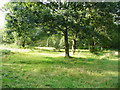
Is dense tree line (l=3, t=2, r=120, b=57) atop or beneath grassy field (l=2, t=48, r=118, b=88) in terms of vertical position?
atop

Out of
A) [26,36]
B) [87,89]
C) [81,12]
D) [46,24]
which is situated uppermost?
[81,12]

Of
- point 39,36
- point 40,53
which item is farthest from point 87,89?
point 40,53

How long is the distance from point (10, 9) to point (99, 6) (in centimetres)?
239

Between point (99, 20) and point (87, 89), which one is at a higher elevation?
point (99, 20)

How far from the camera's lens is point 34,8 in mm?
3799

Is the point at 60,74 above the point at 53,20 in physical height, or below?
below

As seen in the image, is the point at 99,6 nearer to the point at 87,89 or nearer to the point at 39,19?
the point at 39,19

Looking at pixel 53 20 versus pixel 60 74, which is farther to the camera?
pixel 53 20

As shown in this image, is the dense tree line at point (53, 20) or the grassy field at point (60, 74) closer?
the grassy field at point (60, 74)

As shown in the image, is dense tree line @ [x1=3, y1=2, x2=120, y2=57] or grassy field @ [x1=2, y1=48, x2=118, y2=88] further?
dense tree line @ [x1=3, y1=2, x2=120, y2=57]

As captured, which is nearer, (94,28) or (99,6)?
(99,6)

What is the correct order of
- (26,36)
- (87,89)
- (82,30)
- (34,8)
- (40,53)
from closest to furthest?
(87,89) < (26,36) < (34,8) < (82,30) < (40,53)

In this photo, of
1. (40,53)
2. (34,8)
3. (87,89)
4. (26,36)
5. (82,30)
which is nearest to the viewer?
(87,89)

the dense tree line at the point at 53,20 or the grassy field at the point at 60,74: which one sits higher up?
the dense tree line at the point at 53,20
